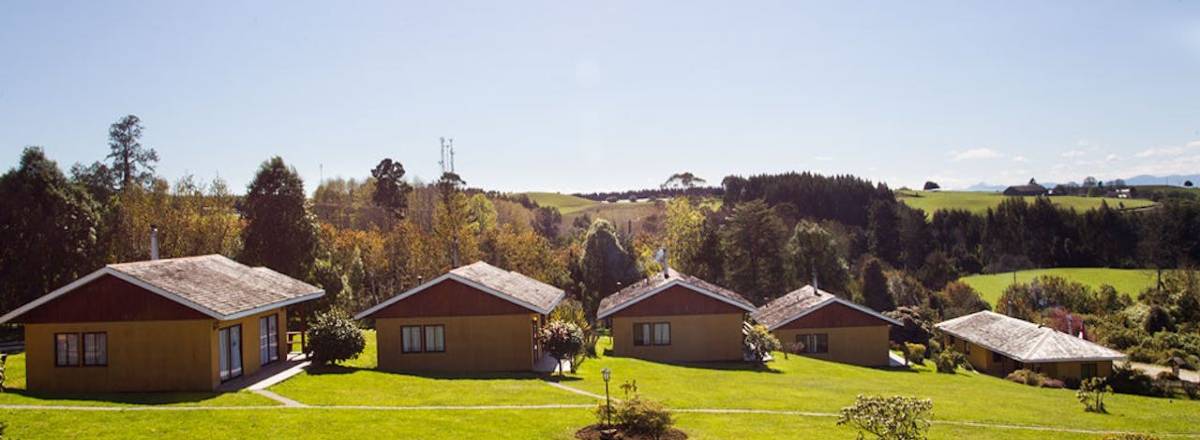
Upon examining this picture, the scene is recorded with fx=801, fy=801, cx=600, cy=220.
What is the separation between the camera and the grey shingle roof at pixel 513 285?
30.7 meters

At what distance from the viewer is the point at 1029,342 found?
134ft

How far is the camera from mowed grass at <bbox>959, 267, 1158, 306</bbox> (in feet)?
246

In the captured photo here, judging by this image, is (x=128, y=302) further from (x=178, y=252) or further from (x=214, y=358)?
(x=178, y=252)

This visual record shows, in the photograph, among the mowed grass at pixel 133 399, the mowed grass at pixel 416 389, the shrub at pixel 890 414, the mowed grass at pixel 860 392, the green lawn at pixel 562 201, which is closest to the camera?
the shrub at pixel 890 414

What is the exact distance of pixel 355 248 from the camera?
59.4 metres

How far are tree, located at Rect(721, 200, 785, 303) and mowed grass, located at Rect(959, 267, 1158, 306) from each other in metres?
21.4

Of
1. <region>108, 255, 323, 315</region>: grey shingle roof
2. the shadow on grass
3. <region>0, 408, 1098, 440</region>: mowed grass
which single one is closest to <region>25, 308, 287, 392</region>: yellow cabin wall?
the shadow on grass

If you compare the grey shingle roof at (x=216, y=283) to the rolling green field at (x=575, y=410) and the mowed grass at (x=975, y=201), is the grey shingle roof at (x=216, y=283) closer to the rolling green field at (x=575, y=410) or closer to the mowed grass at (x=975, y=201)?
the rolling green field at (x=575, y=410)

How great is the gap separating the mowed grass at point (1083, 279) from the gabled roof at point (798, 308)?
35.1 meters

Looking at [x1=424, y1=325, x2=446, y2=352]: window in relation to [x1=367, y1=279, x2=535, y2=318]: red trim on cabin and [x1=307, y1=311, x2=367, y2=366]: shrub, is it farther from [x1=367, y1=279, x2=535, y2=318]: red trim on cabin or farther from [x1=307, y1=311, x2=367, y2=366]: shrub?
[x1=307, y1=311, x2=367, y2=366]: shrub

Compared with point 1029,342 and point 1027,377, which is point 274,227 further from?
point 1029,342

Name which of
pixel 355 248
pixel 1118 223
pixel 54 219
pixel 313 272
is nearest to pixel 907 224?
pixel 1118 223

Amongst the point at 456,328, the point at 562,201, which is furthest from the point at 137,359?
the point at 562,201

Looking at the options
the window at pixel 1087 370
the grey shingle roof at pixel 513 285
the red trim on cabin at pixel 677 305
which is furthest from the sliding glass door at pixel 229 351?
the window at pixel 1087 370
